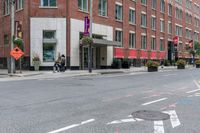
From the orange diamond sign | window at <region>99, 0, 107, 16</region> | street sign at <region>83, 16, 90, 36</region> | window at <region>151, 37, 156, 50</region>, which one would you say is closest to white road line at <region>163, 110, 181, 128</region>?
the orange diamond sign

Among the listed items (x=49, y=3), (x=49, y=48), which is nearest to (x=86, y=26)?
(x=49, y=48)

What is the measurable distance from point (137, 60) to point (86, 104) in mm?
36825

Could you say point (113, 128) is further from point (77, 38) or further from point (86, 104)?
point (77, 38)

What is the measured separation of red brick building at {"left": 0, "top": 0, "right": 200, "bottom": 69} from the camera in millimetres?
32094

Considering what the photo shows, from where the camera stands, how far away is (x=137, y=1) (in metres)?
46.0

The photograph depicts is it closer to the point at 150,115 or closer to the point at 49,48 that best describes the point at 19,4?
the point at 49,48

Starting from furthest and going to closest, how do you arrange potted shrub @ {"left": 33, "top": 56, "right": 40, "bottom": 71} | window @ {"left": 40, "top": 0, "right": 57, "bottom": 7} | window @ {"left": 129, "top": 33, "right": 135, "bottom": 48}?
1. window @ {"left": 129, "top": 33, "right": 135, "bottom": 48}
2. window @ {"left": 40, "top": 0, "right": 57, "bottom": 7}
3. potted shrub @ {"left": 33, "top": 56, "right": 40, "bottom": 71}

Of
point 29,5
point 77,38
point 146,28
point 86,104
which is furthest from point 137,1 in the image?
point 86,104

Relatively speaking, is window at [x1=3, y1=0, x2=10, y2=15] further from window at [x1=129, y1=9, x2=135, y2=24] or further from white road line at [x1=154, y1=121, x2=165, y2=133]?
white road line at [x1=154, y1=121, x2=165, y2=133]

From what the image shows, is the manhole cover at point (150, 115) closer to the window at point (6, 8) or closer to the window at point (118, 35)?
the window at point (6, 8)

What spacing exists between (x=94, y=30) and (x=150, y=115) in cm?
2829

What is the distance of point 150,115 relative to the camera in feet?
26.6

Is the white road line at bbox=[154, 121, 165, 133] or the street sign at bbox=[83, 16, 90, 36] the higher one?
the street sign at bbox=[83, 16, 90, 36]

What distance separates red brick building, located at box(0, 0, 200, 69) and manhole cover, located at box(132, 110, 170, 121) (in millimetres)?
24378
